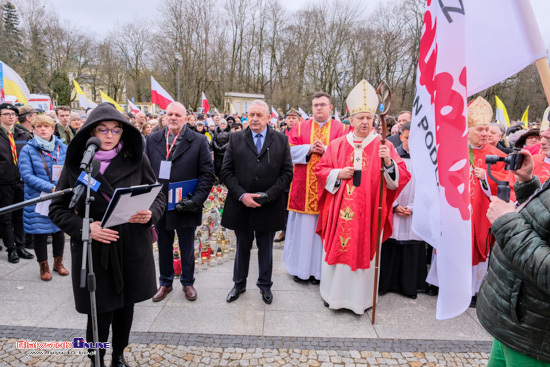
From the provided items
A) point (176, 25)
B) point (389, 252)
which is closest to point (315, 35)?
point (176, 25)

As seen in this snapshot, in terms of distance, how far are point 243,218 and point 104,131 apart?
5.84 feet

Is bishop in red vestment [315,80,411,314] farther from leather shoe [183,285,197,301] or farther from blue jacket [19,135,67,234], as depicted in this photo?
blue jacket [19,135,67,234]

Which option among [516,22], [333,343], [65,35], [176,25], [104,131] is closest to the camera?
[516,22]

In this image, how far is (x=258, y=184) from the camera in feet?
12.3

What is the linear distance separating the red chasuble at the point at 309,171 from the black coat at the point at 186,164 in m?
1.21

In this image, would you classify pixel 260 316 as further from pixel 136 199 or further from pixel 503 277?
pixel 503 277

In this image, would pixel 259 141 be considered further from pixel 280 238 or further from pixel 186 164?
pixel 280 238

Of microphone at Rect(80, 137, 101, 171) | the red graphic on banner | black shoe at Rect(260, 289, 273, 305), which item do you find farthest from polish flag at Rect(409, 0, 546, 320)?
black shoe at Rect(260, 289, 273, 305)

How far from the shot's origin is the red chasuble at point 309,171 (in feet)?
14.8

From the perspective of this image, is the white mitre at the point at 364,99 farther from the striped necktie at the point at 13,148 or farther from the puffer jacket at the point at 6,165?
the striped necktie at the point at 13,148

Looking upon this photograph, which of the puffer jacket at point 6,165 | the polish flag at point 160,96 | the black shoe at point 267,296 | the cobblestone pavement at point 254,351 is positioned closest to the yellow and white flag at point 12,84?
the polish flag at point 160,96

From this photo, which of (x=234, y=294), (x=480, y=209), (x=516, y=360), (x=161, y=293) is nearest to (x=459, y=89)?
(x=516, y=360)

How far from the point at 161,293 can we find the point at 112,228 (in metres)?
1.73

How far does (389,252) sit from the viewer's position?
428 cm
